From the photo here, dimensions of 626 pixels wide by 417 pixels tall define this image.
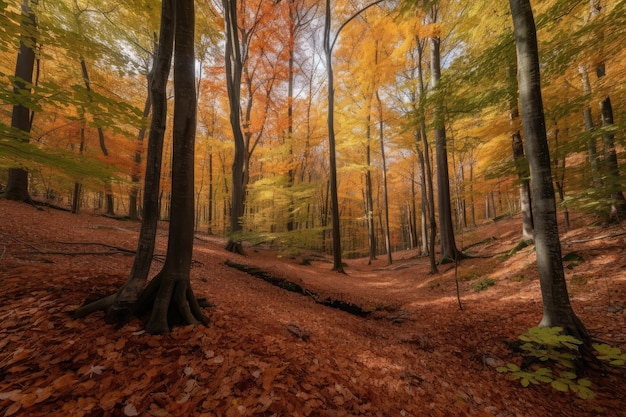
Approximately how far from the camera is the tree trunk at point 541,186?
3.42 m

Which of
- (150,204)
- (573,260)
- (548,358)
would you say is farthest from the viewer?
(573,260)

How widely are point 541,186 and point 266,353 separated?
14.7 feet

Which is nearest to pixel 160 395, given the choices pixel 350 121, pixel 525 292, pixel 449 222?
pixel 525 292

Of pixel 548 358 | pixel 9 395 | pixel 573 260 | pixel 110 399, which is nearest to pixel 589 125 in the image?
pixel 573 260

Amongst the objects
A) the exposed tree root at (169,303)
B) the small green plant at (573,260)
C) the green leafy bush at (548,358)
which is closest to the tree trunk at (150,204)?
the exposed tree root at (169,303)

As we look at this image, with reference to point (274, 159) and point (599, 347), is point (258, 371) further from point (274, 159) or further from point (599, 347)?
point (274, 159)

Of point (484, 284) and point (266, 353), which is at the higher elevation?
point (266, 353)

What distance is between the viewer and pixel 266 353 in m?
2.90

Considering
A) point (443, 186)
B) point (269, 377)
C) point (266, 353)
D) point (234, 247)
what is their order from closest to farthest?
point (269, 377)
point (266, 353)
point (443, 186)
point (234, 247)

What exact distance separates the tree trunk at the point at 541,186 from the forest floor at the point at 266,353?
0.74 meters

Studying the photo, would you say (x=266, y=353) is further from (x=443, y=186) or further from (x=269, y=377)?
(x=443, y=186)

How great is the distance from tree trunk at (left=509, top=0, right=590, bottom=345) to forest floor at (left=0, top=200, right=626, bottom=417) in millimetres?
739

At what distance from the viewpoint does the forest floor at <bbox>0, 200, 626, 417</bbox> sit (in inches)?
81.3

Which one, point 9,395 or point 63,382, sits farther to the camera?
point 63,382
